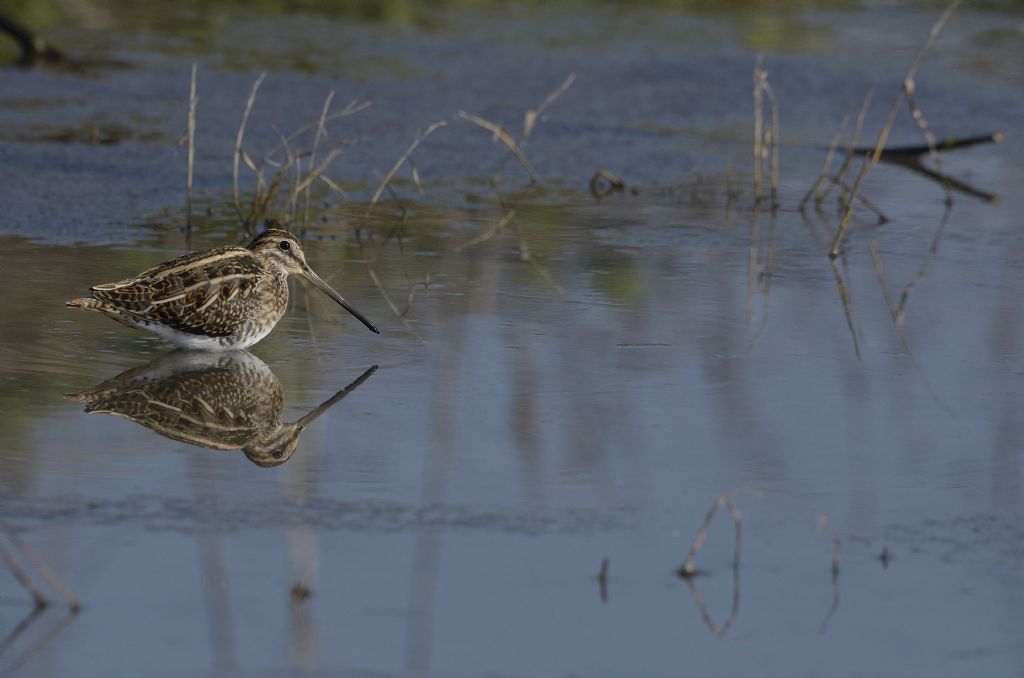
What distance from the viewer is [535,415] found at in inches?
253

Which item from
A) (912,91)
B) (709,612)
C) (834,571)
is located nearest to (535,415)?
(834,571)

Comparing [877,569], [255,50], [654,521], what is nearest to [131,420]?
[654,521]

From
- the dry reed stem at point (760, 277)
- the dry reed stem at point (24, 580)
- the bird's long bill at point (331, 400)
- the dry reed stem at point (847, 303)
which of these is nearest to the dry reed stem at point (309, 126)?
the bird's long bill at point (331, 400)

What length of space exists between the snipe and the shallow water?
15 cm

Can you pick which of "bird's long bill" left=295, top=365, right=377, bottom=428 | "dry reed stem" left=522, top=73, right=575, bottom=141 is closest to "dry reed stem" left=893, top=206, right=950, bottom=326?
"dry reed stem" left=522, top=73, right=575, bottom=141

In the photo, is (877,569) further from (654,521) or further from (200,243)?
(200,243)

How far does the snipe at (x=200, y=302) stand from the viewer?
715 cm

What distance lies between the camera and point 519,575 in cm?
484

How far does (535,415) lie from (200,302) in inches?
63.9

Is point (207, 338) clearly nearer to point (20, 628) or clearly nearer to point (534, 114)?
point (20, 628)

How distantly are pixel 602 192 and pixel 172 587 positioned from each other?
6.92 meters

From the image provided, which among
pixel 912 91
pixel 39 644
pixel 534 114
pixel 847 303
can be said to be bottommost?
pixel 39 644

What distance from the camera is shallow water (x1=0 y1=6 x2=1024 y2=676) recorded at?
450 centimetres

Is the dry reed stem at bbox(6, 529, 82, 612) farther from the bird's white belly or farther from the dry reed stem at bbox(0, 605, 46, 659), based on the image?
the bird's white belly
